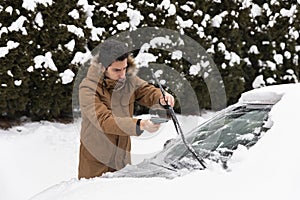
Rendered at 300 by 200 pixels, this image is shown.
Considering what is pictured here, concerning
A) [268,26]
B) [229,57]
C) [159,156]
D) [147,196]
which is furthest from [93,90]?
[268,26]

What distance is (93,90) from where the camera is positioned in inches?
122

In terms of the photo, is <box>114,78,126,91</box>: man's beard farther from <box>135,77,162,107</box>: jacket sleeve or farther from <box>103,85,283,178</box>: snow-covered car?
<box>103,85,283,178</box>: snow-covered car

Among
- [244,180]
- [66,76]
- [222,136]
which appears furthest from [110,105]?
[66,76]

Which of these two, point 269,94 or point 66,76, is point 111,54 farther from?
point 66,76

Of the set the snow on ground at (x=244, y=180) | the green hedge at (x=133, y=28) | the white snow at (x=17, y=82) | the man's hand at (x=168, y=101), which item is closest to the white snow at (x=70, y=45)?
the green hedge at (x=133, y=28)

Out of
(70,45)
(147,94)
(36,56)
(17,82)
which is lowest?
(17,82)

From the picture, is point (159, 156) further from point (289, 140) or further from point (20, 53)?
point (20, 53)

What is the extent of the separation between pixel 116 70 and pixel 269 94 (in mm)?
930

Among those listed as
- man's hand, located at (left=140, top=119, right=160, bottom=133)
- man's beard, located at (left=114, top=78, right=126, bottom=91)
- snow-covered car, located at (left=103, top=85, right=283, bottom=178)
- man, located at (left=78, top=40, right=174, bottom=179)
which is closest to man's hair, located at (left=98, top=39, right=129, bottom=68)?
man, located at (left=78, top=40, right=174, bottom=179)

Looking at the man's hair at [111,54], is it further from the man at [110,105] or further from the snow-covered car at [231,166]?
the snow-covered car at [231,166]

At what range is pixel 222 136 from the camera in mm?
2715

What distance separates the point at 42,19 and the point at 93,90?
2428 millimetres

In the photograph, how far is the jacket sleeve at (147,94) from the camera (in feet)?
10.8

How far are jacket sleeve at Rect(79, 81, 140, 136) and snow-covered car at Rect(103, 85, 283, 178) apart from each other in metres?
0.24
